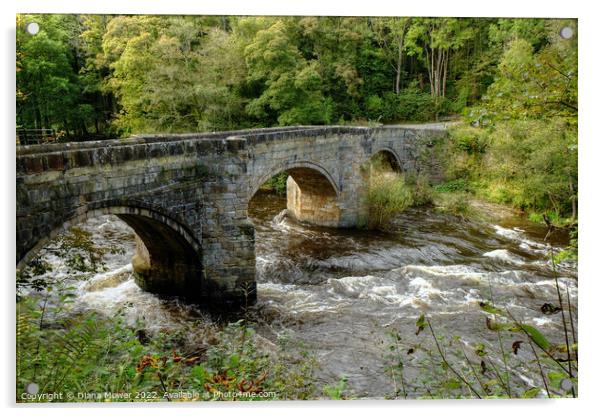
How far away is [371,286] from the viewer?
37.0 ft

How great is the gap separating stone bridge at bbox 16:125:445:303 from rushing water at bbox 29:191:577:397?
2.15 ft

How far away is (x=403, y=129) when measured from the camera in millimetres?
19625

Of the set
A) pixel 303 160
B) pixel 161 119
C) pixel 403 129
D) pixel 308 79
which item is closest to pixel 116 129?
pixel 161 119

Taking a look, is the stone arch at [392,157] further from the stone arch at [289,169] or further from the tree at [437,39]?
the tree at [437,39]

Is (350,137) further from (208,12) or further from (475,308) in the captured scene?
(208,12)

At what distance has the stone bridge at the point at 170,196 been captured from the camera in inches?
272

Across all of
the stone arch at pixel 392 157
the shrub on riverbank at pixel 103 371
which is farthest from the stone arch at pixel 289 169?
the shrub on riverbank at pixel 103 371

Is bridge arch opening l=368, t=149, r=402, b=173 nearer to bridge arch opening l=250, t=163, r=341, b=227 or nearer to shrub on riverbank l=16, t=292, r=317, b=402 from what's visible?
bridge arch opening l=250, t=163, r=341, b=227

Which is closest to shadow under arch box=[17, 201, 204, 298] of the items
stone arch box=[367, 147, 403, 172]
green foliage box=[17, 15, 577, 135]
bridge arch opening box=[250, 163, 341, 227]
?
green foliage box=[17, 15, 577, 135]

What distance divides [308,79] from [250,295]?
8517mm

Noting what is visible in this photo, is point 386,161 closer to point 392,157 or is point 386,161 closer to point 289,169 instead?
point 392,157

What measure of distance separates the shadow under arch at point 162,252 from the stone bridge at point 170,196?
2cm

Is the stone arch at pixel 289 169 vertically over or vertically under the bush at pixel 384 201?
over

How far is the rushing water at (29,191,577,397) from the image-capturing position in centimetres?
827
